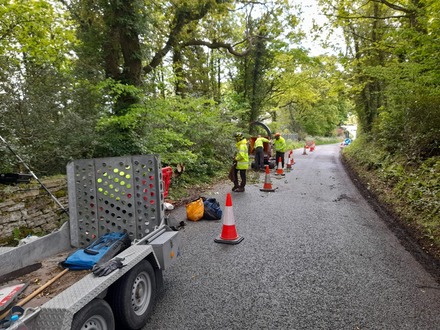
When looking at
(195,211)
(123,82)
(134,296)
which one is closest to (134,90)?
(123,82)

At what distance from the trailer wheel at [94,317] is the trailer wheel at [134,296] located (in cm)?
23

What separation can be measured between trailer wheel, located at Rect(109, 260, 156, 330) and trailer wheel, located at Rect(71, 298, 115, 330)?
231 millimetres

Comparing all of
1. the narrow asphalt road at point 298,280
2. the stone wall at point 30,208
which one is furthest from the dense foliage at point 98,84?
the narrow asphalt road at point 298,280

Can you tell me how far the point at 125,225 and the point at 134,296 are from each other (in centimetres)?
101

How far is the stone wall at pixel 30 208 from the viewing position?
4.49 metres

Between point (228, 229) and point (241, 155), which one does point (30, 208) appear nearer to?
point (228, 229)

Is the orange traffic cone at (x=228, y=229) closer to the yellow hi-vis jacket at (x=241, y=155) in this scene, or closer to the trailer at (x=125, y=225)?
the trailer at (x=125, y=225)

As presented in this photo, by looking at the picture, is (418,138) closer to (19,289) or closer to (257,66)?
(19,289)

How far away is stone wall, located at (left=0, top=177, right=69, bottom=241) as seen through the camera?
14.7 ft

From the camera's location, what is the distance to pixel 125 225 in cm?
368

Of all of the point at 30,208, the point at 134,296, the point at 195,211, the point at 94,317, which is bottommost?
the point at 195,211

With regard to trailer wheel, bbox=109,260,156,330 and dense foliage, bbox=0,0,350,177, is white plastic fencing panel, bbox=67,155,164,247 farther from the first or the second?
dense foliage, bbox=0,0,350,177

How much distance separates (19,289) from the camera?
2600mm

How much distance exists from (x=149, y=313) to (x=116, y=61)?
8.43 m
